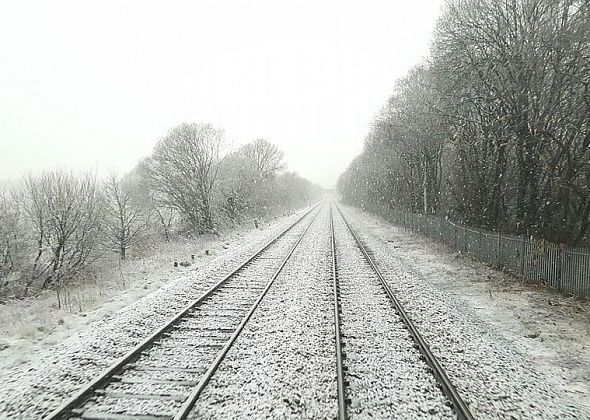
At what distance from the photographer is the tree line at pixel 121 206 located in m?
16.4

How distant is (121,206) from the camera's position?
26234mm

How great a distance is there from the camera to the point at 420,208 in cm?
3416

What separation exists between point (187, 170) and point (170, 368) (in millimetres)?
27892

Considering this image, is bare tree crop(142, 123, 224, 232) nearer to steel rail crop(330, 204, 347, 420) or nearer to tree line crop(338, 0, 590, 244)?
tree line crop(338, 0, 590, 244)

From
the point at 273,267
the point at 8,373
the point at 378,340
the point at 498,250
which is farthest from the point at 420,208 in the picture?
the point at 8,373

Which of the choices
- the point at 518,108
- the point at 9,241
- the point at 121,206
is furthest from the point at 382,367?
the point at 121,206

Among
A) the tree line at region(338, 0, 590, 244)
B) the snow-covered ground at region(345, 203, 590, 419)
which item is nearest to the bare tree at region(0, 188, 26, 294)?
the snow-covered ground at region(345, 203, 590, 419)

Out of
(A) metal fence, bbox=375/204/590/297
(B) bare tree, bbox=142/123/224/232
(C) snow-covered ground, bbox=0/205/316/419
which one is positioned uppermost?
(B) bare tree, bbox=142/123/224/232

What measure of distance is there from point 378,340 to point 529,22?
40.9ft

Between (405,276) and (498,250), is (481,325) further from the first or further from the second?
(498,250)

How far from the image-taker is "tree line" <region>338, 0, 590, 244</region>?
11875 mm

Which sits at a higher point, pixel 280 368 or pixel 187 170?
pixel 187 170

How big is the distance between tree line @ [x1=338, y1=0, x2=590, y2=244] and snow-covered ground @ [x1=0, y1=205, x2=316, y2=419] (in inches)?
480

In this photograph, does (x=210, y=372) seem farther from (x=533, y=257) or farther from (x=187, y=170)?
(x=187, y=170)
